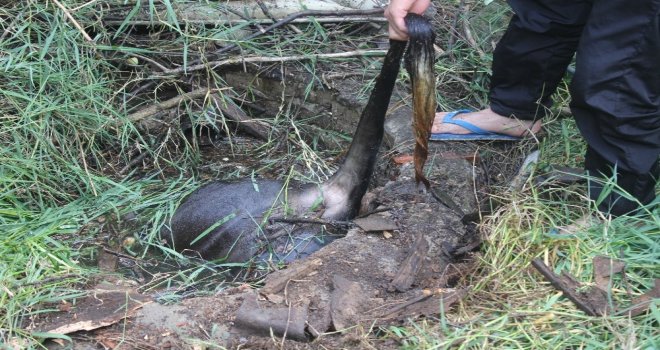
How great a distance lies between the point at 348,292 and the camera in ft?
8.71

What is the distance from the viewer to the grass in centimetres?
247

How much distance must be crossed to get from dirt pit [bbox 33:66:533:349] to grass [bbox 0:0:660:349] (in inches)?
3.6

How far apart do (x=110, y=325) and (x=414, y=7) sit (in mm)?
1530

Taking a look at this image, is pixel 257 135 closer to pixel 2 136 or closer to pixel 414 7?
pixel 2 136

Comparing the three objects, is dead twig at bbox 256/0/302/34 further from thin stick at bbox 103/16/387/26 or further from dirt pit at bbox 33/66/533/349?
dirt pit at bbox 33/66/533/349

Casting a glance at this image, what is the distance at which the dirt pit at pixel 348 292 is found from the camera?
2.47 m

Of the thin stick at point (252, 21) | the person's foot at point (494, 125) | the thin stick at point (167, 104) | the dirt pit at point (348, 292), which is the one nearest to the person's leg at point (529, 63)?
the person's foot at point (494, 125)

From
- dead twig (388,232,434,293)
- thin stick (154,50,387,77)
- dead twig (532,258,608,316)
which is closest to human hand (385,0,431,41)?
dead twig (388,232,434,293)

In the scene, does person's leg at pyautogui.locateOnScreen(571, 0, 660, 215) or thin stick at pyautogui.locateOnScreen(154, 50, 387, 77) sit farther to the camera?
thin stick at pyautogui.locateOnScreen(154, 50, 387, 77)

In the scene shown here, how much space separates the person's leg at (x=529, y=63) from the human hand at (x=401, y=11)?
0.68m

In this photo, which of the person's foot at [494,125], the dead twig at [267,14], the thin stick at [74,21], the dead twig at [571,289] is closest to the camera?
the dead twig at [571,289]

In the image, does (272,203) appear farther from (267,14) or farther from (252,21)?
(267,14)

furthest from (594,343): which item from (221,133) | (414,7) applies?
(221,133)

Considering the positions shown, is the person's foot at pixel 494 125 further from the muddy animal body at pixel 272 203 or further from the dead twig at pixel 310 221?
the dead twig at pixel 310 221
